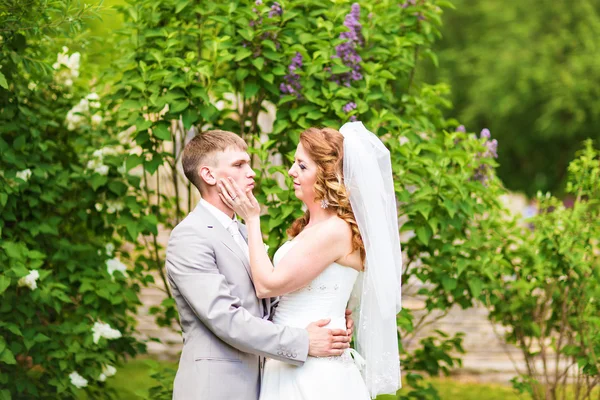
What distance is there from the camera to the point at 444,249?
530 centimetres

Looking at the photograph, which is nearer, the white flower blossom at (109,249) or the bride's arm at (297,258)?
the bride's arm at (297,258)

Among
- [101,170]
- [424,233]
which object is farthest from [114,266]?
[424,233]

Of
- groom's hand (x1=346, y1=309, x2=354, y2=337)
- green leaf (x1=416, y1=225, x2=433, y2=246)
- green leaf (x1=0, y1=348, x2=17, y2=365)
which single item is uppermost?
green leaf (x1=416, y1=225, x2=433, y2=246)

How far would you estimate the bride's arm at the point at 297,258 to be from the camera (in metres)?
3.42

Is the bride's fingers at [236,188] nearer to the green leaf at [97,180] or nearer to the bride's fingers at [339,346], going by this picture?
the bride's fingers at [339,346]

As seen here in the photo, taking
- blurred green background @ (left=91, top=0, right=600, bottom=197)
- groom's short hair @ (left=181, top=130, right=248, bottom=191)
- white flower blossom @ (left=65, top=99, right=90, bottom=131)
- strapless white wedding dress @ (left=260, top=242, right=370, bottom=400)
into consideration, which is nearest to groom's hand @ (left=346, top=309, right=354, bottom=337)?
strapless white wedding dress @ (left=260, top=242, right=370, bottom=400)

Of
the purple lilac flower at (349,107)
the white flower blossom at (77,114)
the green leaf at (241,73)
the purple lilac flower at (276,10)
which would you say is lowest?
the white flower blossom at (77,114)

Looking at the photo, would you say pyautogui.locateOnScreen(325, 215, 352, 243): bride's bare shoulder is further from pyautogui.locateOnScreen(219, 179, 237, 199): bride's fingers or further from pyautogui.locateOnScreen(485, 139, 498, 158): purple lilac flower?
pyautogui.locateOnScreen(485, 139, 498, 158): purple lilac flower

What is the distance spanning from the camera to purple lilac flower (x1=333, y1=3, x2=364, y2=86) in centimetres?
517

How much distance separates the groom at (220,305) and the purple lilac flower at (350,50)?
177 centimetres

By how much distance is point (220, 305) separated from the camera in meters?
3.28

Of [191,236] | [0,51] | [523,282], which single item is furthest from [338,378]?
[0,51]

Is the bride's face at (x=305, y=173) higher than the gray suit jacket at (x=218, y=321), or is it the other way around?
the bride's face at (x=305, y=173)

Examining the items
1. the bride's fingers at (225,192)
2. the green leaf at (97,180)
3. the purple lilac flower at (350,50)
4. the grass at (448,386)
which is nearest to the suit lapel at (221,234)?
the bride's fingers at (225,192)
